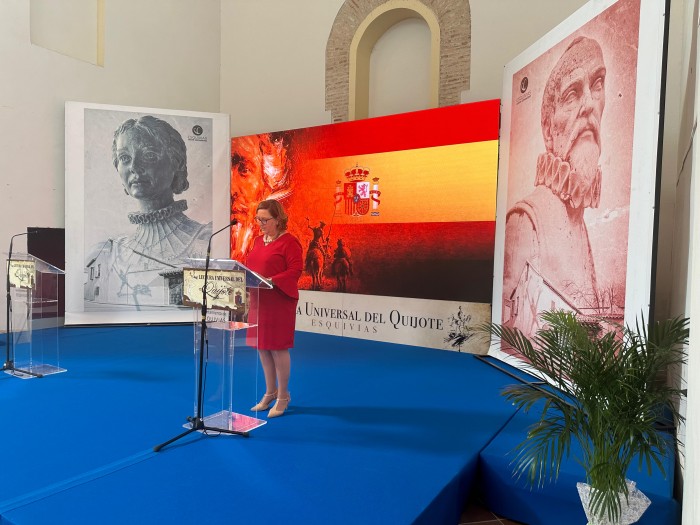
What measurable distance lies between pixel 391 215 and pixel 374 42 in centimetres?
339

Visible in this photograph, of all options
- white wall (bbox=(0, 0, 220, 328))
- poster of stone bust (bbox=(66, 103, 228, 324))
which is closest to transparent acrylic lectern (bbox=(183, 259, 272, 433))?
poster of stone bust (bbox=(66, 103, 228, 324))

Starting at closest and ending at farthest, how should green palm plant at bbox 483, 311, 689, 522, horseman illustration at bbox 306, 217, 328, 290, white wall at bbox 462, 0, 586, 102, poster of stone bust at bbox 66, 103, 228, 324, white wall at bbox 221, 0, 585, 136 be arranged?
green palm plant at bbox 483, 311, 689, 522, white wall at bbox 462, 0, 586, 102, poster of stone bust at bbox 66, 103, 228, 324, horseman illustration at bbox 306, 217, 328, 290, white wall at bbox 221, 0, 585, 136

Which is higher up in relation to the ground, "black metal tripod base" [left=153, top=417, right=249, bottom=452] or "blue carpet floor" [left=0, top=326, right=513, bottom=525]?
"black metal tripod base" [left=153, top=417, right=249, bottom=452]

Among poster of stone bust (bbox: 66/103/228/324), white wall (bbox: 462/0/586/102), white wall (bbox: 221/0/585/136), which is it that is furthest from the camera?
white wall (bbox: 221/0/585/136)

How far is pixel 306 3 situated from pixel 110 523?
8648mm

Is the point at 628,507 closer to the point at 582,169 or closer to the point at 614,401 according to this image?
the point at 614,401

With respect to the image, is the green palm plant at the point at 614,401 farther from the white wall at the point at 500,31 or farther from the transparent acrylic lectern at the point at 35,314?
the white wall at the point at 500,31

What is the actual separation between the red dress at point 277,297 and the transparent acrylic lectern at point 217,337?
107mm

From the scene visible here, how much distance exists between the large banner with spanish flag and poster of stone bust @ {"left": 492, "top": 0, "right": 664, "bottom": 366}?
385 millimetres

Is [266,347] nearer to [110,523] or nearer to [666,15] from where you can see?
[110,523]

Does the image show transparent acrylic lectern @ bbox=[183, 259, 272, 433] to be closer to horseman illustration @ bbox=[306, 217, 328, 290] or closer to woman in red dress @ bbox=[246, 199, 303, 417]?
woman in red dress @ bbox=[246, 199, 303, 417]

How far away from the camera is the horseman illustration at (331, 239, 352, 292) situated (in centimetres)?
746

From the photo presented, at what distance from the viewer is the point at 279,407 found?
395 centimetres


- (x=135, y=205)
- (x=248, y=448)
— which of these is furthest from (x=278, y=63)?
(x=248, y=448)
